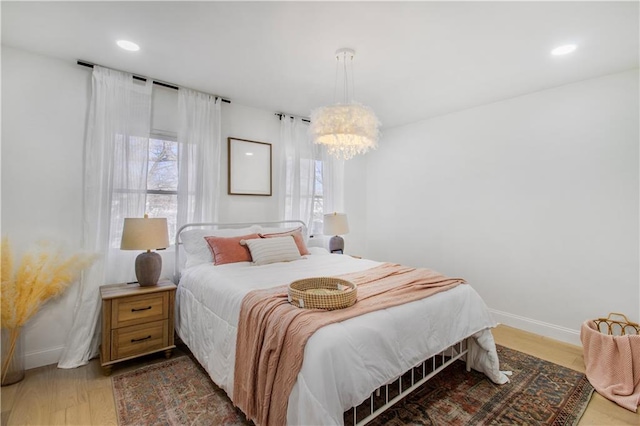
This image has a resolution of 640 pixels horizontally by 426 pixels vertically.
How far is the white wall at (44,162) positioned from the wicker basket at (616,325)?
467 centimetres

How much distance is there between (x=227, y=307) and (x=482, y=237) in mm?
3075

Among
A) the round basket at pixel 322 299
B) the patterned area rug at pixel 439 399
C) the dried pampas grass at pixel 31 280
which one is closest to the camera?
the round basket at pixel 322 299

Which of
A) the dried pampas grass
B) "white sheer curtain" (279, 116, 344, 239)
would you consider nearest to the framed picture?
"white sheer curtain" (279, 116, 344, 239)

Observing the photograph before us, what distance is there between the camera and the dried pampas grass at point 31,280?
7.06 ft

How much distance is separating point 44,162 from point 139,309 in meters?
1.48

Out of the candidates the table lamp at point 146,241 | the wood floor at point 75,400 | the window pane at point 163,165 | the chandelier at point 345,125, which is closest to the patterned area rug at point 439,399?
the wood floor at point 75,400

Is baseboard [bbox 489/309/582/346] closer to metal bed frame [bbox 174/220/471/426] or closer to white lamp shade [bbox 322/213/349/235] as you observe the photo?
metal bed frame [bbox 174/220/471/426]

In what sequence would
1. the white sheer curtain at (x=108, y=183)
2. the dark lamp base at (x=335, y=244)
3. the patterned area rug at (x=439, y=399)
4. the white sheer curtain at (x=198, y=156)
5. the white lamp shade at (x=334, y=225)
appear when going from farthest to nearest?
the dark lamp base at (x=335, y=244)
the white lamp shade at (x=334, y=225)
the white sheer curtain at (x=198, y=156)
the white sheer curtain at (x=108, y=183)
the patterned area rug at (x=439, y=399)

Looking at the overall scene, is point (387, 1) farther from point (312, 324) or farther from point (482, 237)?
point (482, 237)

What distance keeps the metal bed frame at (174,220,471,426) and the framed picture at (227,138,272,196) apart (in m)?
0.44

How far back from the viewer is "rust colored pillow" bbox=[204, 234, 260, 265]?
2.79 m

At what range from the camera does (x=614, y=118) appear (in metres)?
2.68

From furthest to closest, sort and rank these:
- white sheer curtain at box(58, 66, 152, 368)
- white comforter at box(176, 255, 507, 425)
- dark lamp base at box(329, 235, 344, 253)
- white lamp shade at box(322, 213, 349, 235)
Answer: dark lamp base at box(329, 235, 344, 253), white lamp shade at box(322, 213, 349, 235), white sheer curtain at box(58, 66, 152, 368), white comforter at box(176, 255, 507, 425)

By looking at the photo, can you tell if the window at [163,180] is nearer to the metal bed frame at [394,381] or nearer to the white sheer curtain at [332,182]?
the metal bed frame at [394,381]
